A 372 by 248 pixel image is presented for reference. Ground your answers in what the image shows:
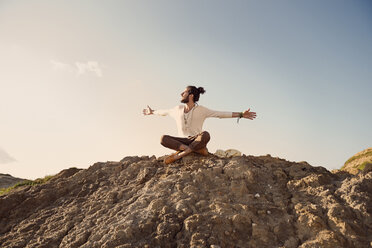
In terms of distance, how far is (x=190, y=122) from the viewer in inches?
244

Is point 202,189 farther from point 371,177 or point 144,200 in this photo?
point 371,177

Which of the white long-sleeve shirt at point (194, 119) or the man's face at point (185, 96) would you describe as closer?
the white long-sleeve shirt at point (194, 119)

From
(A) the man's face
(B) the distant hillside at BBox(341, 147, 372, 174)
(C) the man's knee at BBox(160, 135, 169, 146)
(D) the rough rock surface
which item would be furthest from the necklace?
(B) the distant hillside at BBox(341, 147, 372, 174)

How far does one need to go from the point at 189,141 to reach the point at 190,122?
0.46 meters

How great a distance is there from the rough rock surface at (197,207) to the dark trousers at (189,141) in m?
0.26

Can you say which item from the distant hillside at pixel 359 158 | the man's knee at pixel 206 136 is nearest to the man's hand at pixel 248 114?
the man's knee at pixel 206 136

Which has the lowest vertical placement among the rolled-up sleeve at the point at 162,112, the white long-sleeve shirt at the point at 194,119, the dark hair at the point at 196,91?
the white long-sleeve shirt at the point at 194,119

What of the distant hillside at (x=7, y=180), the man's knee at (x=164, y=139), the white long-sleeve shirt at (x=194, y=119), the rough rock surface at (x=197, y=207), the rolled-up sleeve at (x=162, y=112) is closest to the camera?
the rough rock surface at (x=197, y=207)

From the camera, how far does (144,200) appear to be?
4.61m

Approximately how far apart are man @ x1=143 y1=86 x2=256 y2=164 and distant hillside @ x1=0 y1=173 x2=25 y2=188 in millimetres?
9732

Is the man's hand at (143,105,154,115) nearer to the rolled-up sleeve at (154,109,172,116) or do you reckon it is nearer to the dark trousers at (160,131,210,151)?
the rolled-up sleeve at (154,109,172,116)

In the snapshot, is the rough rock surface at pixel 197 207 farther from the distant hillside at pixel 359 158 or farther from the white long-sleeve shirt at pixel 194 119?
the distant hillside at pixel 359 158

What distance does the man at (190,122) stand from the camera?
18.8 ft

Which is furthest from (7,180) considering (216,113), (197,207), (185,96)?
(197,207)
